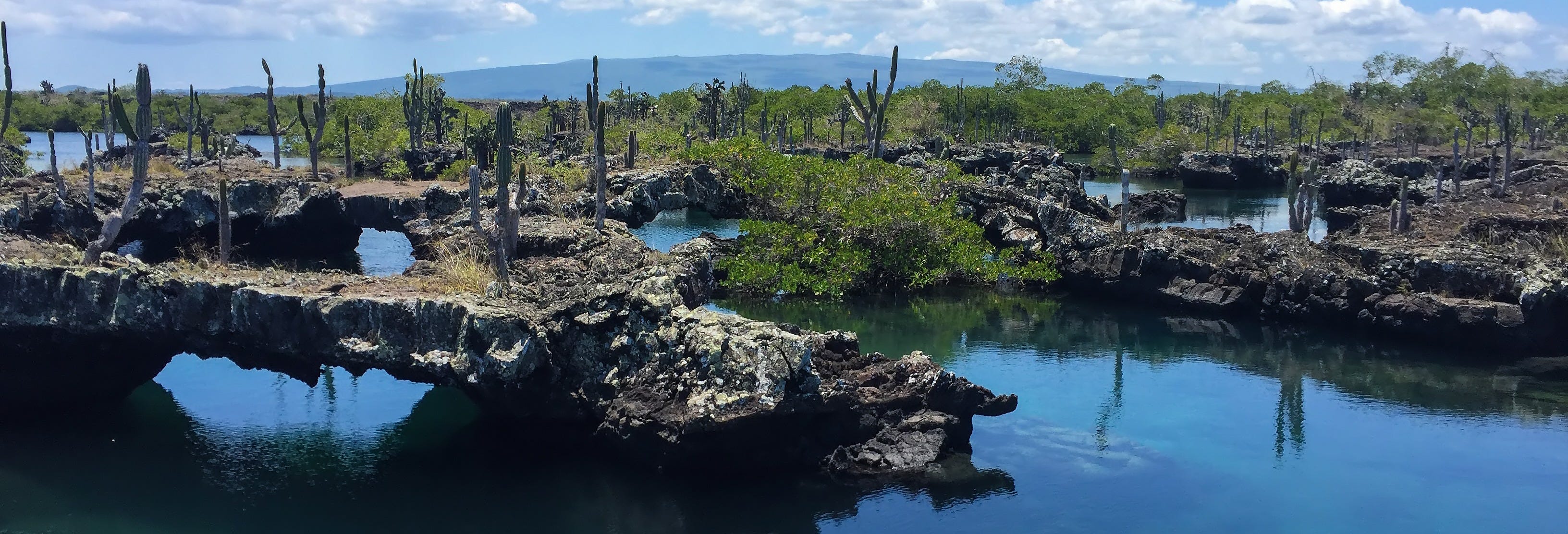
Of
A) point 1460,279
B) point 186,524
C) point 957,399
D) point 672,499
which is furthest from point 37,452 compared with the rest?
point 1460,279

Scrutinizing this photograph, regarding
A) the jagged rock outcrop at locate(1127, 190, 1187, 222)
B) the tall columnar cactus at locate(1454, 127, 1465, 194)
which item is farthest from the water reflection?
the tall columnar cactus at locate(1454, 127, 1465, 194)

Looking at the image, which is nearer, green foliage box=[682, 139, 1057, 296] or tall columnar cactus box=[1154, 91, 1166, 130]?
green foliage box=[682, 139, 1057, 296]

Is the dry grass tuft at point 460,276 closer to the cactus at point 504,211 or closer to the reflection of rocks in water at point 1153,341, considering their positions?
the cactus at point 504,211

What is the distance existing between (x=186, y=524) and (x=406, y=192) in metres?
18.8

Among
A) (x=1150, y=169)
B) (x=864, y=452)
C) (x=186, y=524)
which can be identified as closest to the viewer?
(x=186, y=524)

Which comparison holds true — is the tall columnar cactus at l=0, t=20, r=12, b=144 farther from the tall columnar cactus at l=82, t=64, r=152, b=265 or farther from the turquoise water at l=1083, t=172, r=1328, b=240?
the turquoise water at l=1083, t=172, r=1328, b=240

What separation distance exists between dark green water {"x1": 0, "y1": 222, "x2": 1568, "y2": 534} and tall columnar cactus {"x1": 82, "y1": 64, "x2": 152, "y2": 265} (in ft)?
9.66

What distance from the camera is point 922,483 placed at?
15047 mm

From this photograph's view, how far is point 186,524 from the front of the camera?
13.9 metres

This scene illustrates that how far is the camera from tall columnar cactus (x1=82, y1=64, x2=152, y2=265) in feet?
52.4

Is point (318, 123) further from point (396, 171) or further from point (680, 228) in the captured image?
point (680, 228)

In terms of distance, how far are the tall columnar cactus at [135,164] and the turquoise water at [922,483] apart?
2.94 m

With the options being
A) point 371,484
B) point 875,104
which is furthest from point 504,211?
point 875,104

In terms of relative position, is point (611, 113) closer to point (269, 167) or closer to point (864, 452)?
point (269, 167)
